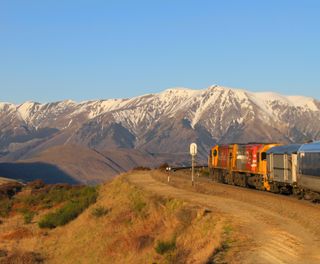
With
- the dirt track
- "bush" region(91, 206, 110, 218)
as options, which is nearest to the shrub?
"bush" region(91, 206, 110, 218)

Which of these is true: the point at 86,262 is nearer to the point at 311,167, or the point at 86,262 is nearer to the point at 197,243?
the point at 197,243

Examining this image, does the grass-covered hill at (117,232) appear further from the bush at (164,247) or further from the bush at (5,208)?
the bush at (5,208)

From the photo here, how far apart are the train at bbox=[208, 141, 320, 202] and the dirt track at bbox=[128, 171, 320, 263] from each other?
1755 millimetres

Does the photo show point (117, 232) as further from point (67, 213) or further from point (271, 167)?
point (271, 167)

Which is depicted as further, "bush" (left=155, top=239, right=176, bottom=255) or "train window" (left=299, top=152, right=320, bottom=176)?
"train window" (left=299, top=152, right=320, bottom=176)

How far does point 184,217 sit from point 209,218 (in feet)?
6.37

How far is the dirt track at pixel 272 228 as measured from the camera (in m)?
19.2

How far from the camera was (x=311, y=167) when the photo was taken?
33.8m

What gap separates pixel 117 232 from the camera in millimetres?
34844

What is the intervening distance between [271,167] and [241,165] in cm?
925

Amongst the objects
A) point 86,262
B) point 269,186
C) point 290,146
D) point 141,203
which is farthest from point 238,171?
point 86,262

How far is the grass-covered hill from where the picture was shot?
24.3 metres

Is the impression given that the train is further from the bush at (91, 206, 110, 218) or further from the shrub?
the shrub

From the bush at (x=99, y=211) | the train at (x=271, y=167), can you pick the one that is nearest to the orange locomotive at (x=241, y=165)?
the train at (x=271, y=167)
